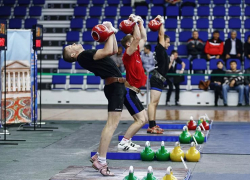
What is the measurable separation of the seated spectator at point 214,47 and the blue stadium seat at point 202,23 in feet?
6.09

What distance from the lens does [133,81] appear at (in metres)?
8.82

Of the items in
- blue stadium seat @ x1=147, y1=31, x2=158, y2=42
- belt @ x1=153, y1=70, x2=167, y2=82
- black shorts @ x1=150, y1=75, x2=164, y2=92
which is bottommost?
black shorts @ x1=150, y1=75, x2=164, y2=92

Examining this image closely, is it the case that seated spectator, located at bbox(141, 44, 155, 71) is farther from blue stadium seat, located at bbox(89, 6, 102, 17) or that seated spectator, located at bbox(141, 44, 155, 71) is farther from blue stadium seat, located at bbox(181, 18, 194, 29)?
blue stadium seat, located at bbox(89, 6, 102, 17)

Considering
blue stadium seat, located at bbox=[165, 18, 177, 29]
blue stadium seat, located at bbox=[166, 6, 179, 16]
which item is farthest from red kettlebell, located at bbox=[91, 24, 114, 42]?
blue stadium seat, located at bbox=[166, 6, 179, 16]

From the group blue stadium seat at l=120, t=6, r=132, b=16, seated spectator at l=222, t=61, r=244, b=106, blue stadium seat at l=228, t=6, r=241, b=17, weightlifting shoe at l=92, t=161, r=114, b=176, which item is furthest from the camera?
blue stadium seat at l=120, t=6, r=132, b=16

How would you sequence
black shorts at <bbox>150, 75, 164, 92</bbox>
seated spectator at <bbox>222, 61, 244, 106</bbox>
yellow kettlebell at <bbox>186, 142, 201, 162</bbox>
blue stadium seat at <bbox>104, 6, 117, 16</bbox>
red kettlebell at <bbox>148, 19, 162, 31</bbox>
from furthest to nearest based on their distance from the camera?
blue stadium seat at <bbox>104, 6, 117, 16</bbox> → seated spectator at <bbox>222, 61, 244, 106</bbox> → black shorts at <bbox>150, 75, 164, 92</bbox> → red kettlebell at <bbox>148, 19, 162, 31</bbox> → yellow kettlebell at <bbox>186, 142, 201, 162</bbox>

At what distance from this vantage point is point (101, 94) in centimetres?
1853

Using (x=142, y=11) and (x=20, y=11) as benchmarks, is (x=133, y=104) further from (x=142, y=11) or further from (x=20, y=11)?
(x=20, y=11)

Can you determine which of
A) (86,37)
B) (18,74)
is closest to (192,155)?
(18,74)

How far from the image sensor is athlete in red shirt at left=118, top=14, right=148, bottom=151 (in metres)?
8.26

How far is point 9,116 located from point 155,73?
370 cm

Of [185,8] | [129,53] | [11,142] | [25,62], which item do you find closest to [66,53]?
[129,53]

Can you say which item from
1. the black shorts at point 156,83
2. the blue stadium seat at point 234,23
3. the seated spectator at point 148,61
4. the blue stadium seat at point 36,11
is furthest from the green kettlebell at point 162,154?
the blue stadium seat at point 36,11

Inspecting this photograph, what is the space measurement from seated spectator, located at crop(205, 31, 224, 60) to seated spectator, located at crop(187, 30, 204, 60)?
0.28 metres
